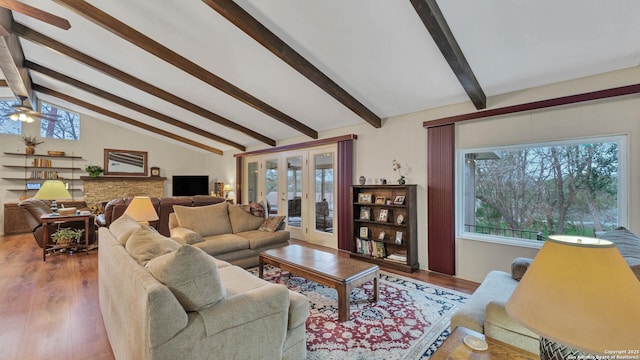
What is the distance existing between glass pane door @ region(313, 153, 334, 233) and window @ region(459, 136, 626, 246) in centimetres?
243

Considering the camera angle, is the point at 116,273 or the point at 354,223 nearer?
the point at 116,273

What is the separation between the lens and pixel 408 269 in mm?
3859

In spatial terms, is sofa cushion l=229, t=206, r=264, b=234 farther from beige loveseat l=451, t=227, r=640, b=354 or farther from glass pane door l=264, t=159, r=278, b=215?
beige loveseat l=451, t=227, r=640, b=354

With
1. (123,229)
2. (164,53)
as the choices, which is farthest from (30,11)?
(123,229)

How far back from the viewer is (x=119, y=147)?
26.3ft

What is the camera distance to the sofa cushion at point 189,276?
1384 millimetres

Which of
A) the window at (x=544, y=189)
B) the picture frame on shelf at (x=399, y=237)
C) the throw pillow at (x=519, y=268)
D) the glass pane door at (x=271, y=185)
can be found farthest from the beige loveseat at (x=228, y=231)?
the throw pillow at (x=519, y=268)

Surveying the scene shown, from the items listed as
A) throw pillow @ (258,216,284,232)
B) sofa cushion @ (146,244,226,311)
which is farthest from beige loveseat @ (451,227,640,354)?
throw pillow @ (258,216,284,232)

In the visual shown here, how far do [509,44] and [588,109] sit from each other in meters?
1.16

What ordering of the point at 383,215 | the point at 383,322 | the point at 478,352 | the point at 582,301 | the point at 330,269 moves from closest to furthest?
the point at 582,301 → the point at 478,352 → the point at 383,322 → the point at 330,269 → the point at 383,215

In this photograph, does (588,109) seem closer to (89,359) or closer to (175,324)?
(175,324)

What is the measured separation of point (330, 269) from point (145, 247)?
5.34 feet

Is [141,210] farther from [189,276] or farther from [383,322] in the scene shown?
[383,322]

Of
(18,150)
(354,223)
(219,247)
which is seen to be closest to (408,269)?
(354,223)
